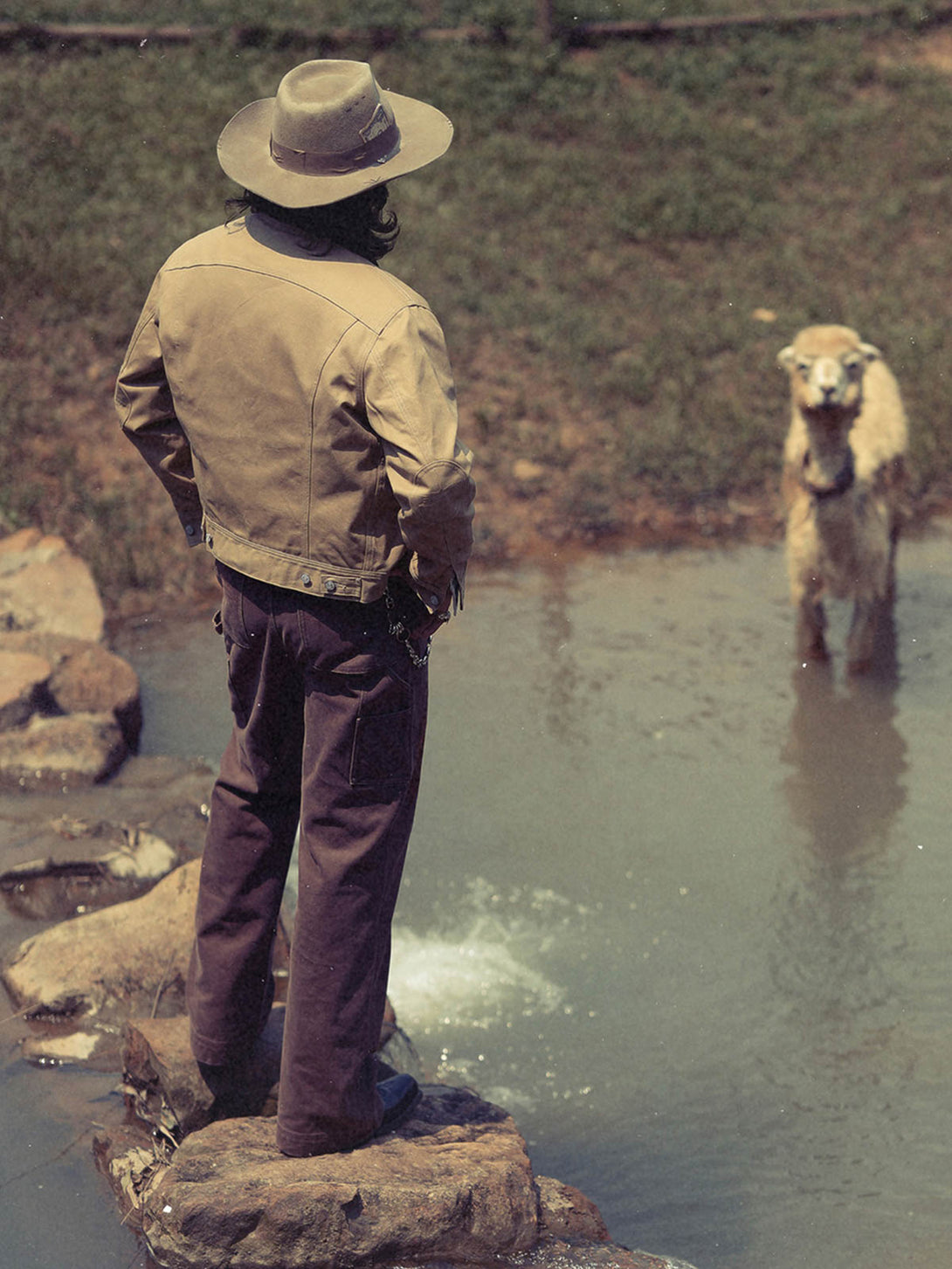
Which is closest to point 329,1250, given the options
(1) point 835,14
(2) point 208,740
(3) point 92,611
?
(2) point 208,740

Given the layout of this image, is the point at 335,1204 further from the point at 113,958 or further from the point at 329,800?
the point at 113,958

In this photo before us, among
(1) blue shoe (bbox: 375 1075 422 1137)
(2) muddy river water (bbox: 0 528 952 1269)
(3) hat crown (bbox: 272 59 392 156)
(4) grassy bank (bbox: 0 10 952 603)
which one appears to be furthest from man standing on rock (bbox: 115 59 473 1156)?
(4) grassy bank (bbox: 0 10 952 603)

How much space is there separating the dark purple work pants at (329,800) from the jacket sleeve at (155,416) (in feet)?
1.28

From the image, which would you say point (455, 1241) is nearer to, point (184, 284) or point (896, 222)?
point (184, 284)

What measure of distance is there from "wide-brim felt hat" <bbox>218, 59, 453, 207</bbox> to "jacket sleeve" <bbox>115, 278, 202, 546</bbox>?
369 millimetres

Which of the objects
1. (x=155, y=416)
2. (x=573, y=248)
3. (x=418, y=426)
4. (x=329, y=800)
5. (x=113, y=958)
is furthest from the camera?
(x=573, y=248)

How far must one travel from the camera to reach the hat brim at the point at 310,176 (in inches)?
111

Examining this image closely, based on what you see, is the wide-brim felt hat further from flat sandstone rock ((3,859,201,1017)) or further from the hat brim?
flat sandstone rock ((3,859,201,1017))

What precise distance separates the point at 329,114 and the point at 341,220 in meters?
0.21

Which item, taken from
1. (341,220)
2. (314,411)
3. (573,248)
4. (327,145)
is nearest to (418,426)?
(314,411)

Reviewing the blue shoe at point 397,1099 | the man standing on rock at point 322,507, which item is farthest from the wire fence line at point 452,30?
the blue shoe at point 397,1099

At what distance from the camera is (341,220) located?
2.90m

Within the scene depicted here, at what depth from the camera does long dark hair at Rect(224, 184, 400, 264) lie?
2877mm

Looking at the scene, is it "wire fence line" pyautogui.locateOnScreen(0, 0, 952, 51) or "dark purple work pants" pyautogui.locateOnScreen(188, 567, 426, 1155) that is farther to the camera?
"wire fence line" pyautogui.locateOnScreen(0, 0, 952, 51)
